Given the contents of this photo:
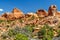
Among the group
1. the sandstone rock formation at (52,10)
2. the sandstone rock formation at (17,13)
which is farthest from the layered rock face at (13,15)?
the sandstone rock formation at (52,10)

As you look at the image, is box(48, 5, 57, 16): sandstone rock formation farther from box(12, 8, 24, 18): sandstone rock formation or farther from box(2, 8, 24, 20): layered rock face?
box(12, 8, 24, 18): sandstone rock formation

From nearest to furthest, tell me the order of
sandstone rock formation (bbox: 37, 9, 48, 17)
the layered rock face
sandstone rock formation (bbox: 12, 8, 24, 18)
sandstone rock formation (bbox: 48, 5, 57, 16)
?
sandstone rock formation (bbox: 48, 5, 57, 16)
sandstone rock formation (bbox: 37, 9, 48, 17)
the layered rock face
sandstone rock formation (bbox: 12, 8, 24, 18)

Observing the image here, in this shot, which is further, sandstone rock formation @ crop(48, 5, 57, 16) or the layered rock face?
the layered rock face

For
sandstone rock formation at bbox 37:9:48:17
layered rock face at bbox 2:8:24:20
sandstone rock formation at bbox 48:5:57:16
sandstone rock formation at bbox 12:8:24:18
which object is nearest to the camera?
sandstone rock formation at bbox 48:5:57:16

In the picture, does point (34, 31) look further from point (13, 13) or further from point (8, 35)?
point (13, 13)

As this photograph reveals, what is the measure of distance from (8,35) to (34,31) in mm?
10943

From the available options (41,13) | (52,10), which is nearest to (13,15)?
(41,13)

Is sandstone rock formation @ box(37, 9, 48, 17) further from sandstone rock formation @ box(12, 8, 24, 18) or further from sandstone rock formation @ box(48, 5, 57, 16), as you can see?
sandstone rock formation @ box(12, 8, 24, 18)

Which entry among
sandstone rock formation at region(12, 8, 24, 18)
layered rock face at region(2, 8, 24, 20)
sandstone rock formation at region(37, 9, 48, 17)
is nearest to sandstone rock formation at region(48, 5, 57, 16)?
sandstone rock formation at region(37, 9, 48, 17)

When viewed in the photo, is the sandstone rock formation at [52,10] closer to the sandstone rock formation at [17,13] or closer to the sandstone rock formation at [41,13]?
the sandstone rock formation at [41,13]

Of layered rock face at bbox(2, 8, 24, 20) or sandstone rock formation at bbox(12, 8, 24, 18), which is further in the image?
sandstone rock formation at bbox(12, 8, 24, 18)

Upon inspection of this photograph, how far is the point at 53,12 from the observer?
9638cm

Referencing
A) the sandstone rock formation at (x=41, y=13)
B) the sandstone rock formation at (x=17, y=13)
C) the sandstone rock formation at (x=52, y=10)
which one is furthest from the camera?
the sandstone rock formation at (x=17, y=13)

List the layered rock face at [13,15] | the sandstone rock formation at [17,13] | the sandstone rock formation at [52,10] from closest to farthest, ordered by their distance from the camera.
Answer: the sandstone rock formation at [52,10] < the layered rock face at [13,15] < the sandstone rock formation at [17,13]
